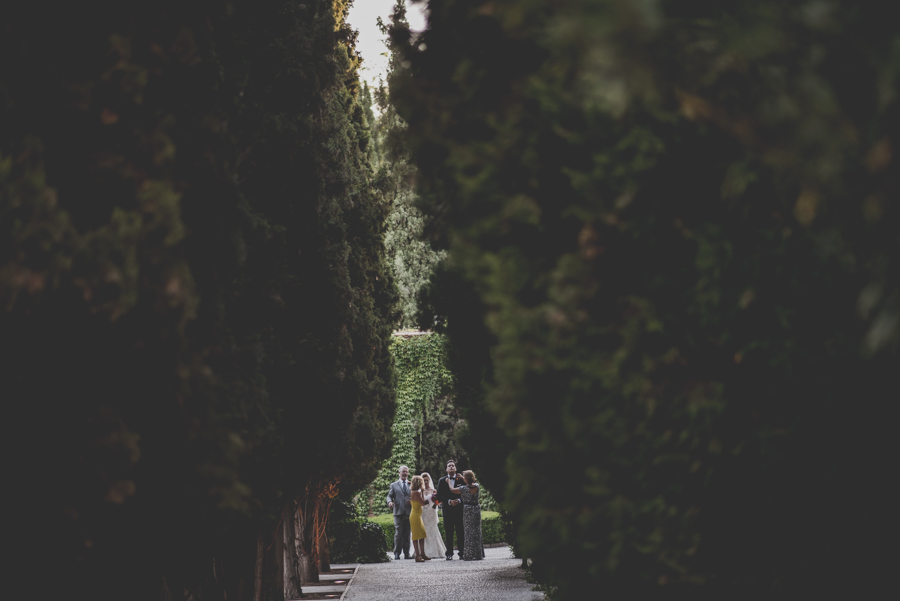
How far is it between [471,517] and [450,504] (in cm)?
53

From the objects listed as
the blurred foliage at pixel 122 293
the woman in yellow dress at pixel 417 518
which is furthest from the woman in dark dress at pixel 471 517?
the blurred foliage at pixel 122 293

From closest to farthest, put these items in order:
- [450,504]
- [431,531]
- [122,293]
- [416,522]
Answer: [122,293] < [450,504] < [416,522] < [431,531]

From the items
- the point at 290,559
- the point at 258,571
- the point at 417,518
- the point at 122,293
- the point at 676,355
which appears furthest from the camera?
the point at 417,518

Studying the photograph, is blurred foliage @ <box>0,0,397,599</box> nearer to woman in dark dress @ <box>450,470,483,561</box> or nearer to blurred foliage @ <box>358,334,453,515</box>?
woman in dark dress @ <box>450,470,483,561</box>

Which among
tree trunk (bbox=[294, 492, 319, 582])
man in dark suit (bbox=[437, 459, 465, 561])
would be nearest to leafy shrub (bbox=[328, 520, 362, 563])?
man in dark suit (bbox=[437, 459, 465, 561])

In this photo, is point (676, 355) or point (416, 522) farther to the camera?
point (416, 522)

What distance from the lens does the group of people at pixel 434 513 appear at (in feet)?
63.1

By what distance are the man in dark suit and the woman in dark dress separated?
18 cm

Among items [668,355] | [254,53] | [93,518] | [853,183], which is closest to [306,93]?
[254,53]

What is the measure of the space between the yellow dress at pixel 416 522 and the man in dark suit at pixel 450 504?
2.15 feet

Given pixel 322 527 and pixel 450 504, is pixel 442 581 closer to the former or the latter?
pixel 322 527

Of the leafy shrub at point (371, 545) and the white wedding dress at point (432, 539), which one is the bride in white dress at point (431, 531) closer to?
the white wedding dress at point (432, 539)

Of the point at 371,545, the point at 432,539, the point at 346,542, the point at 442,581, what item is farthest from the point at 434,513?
the point at 442,581

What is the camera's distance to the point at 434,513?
69.9 ft
